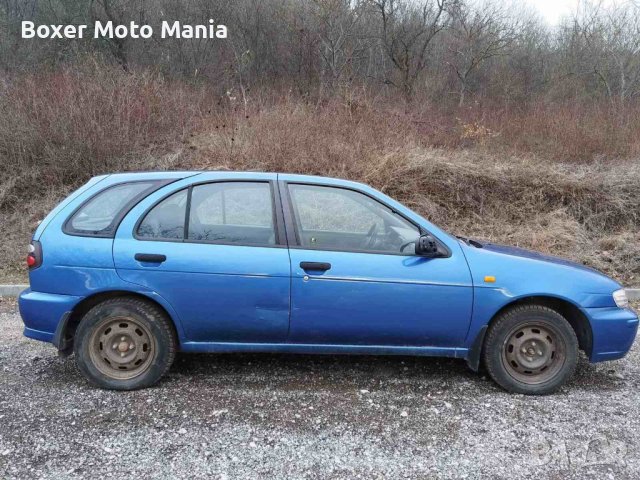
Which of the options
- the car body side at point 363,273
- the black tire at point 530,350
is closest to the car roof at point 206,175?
the car body side at point 363,273

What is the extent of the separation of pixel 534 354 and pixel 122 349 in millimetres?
3009

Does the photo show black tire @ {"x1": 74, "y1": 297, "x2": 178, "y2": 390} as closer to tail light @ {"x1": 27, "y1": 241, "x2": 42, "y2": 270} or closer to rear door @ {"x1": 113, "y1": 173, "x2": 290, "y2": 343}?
rear door @ {"x1": 113, "y1": 173, "x2": 290, "y2": 343}

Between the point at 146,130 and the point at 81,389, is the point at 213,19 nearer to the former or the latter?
the point at 146,130

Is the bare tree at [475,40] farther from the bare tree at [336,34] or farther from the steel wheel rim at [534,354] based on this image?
the steel wheel rim at [534,354]

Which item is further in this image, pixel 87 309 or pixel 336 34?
pixel 336 34

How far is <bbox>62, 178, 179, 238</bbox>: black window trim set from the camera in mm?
3648

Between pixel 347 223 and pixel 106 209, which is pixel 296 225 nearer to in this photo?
→ pixel 347 223

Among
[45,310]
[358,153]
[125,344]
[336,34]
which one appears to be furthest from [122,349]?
[336,34]

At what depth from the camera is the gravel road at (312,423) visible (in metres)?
2.85

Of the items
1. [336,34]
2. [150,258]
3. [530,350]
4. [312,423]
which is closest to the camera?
[312,423]

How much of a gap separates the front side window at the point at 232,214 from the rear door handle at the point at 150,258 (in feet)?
0.82

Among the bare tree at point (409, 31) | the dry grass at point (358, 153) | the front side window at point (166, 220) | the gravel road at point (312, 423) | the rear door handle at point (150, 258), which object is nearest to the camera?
the gravel road at point (312, 423)

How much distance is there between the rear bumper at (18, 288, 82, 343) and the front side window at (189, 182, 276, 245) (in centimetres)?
98

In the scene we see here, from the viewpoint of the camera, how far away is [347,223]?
400cm
